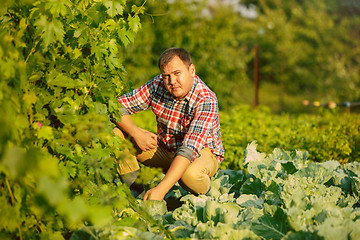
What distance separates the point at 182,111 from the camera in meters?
2.96

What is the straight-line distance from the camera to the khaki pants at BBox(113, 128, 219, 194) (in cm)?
263

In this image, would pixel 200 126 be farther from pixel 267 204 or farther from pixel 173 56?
pixel 267 204

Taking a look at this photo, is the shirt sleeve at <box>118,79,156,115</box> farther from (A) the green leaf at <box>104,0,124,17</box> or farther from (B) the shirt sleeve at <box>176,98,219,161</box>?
(A) the green leaf at <box>104,0,124,17</box>

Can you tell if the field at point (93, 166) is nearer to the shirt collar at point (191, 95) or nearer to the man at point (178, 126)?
the man at point (178, 126)

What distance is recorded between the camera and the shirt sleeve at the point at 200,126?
2.56 m

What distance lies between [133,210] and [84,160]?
44 cm

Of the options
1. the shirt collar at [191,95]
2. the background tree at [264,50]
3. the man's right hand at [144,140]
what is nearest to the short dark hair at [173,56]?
the shirt collar at [191,95]

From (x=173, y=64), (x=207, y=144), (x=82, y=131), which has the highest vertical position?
(x=173, y=64)

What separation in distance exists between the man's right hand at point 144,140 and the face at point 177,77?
0.41 m

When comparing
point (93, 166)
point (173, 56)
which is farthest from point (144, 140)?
point (93, 166)

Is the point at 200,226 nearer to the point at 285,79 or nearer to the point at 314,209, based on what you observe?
the point at 314,209

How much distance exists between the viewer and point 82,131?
1.73 metres

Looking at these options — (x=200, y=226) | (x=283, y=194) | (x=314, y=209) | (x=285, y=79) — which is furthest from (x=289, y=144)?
(x=285, y=79)

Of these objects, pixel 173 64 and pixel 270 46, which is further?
pixel 270 46
